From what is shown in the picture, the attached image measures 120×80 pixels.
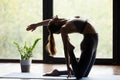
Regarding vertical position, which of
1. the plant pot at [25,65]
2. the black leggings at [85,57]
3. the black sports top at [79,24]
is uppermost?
the black sports top at [79,24]

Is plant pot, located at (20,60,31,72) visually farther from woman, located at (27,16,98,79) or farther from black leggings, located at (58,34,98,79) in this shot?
black leggings, located at (58,34,98,79)

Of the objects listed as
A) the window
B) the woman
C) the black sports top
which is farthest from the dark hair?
the window

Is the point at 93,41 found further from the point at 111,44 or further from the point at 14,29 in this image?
the point at 14,29

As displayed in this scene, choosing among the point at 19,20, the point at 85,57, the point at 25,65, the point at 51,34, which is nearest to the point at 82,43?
the point at 85,57

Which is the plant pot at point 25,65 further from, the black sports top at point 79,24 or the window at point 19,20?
the window at point 19,20

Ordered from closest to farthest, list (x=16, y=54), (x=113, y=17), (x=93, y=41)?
(x=93, y=41), (x=113, y=17), (x=16, y=54)

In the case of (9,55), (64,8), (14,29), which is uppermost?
(64,8)

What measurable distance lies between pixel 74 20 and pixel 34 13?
9.59ft

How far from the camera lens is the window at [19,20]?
21.4ft

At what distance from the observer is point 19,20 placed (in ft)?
21.6

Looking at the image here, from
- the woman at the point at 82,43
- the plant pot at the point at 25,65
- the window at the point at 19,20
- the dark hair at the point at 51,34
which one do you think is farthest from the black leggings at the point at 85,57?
the window at the point at 19,20

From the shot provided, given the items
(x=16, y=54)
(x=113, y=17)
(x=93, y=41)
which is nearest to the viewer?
(x=93, y=41)

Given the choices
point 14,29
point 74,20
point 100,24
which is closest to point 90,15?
point 100,24

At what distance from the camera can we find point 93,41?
3.67 m
